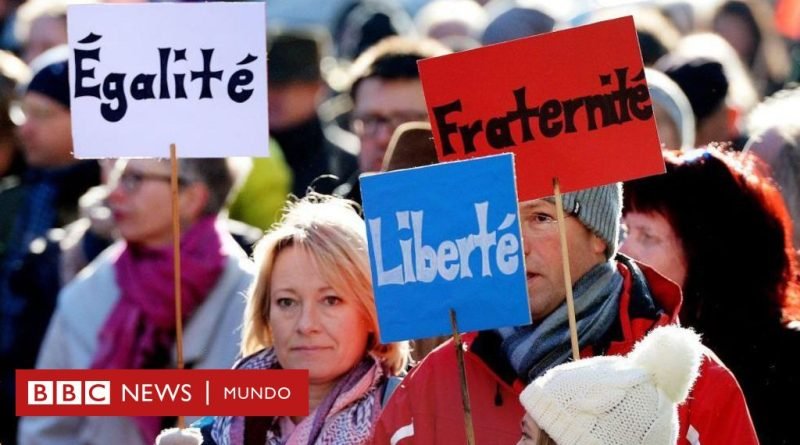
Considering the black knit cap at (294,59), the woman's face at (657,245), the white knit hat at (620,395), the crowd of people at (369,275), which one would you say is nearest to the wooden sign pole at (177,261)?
the crowd of people at (369,275)

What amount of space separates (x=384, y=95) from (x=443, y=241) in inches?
111

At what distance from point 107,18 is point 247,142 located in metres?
0.43

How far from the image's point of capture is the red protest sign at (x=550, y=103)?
14.3 ft

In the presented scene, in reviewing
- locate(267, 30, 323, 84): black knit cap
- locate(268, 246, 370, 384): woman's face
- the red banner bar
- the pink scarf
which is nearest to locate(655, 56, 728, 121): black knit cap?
locate(267, 30, 323, 84): black knit cap

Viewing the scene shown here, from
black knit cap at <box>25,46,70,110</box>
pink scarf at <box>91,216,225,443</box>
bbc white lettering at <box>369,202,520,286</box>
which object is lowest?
bbc white lettering at <box>369,202,520,286</box>

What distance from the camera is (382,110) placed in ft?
22.2

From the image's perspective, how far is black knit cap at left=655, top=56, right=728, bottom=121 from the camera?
25.1 ft

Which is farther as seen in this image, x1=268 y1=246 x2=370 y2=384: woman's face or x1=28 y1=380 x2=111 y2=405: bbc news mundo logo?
x1=268 y1=246 x2=370 y2=384: woman's face

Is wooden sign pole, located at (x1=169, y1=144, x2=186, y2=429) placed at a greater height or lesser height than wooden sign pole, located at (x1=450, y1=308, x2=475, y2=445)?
greater

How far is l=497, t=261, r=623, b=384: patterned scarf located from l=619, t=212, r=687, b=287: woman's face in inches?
31.1

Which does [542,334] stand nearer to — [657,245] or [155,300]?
[657,245]

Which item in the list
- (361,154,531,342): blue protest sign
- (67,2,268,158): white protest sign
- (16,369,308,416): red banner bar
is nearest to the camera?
(361,154,531,342): blue protest sign

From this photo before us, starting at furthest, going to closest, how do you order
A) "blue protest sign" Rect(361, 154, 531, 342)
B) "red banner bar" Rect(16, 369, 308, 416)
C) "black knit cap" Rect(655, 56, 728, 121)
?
1. "black knit cap" Rect(655, 56, 728, 121)
2. "red banner bar" Rect(16, 369, 308, 416)
3. "blue protest sign" Rect(361, 154, 531, 342)

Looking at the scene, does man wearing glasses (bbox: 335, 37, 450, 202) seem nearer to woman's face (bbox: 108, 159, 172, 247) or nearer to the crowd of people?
the crowd of people
